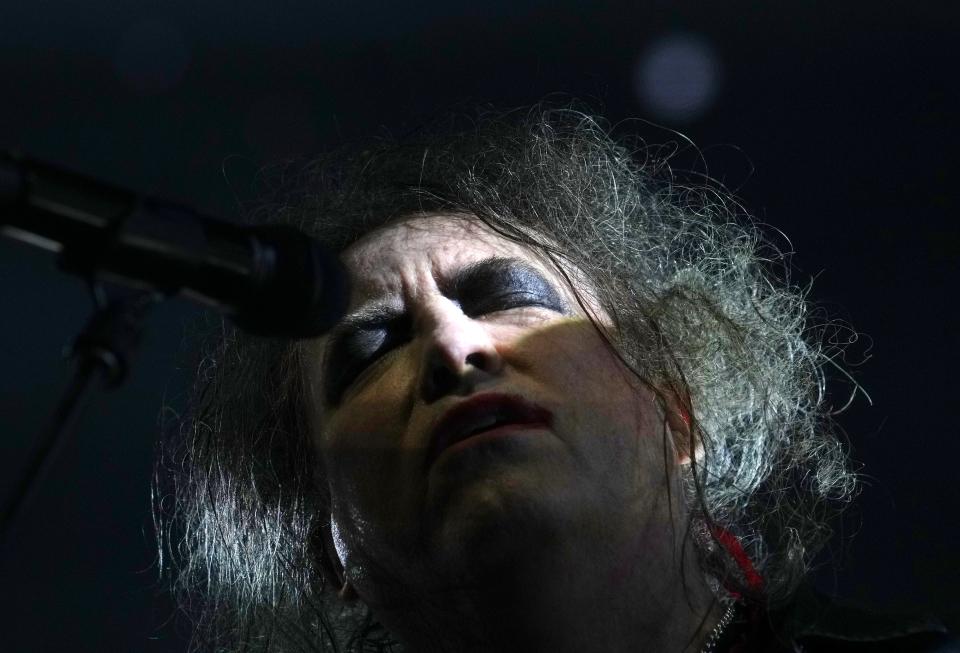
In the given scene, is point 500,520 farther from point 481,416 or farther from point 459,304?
point 459,304

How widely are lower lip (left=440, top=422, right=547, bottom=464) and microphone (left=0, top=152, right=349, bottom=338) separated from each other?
2.09ft

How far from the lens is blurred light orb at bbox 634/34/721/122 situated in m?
3.18

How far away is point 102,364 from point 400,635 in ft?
4.24

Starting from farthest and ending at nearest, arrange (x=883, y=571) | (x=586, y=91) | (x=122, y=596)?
(x=122, y=596) → (x=586, y=91) → (x=883, y=571)

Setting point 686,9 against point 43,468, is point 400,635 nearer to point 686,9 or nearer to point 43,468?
point 43,468

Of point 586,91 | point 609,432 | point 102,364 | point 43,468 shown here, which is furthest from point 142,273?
point 586,91

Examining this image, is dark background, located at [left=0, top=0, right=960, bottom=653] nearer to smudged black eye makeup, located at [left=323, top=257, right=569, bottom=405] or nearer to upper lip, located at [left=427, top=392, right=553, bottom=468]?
smudged black eye makeup, located at [left=323, top=257, right=569, bottom=405]

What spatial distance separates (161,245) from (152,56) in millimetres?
2530

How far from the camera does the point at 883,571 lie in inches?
121

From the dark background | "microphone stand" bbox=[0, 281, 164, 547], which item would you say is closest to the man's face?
"microphone stand" bbox=[0, 281, 164, 547]

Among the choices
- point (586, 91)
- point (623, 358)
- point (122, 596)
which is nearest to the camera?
point (623, 358)

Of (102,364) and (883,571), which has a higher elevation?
(102,364)

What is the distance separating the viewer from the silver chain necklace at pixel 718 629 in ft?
6.69

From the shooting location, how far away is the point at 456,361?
1908 millimetres
